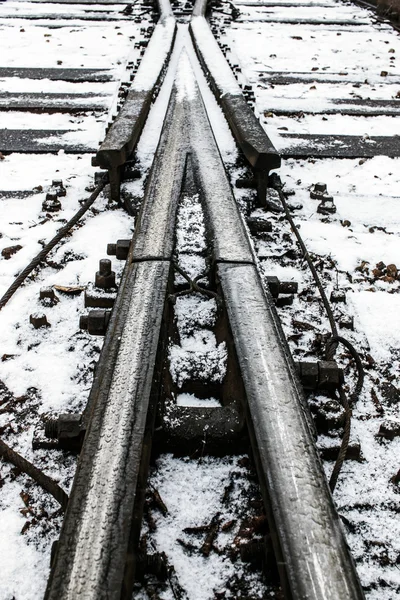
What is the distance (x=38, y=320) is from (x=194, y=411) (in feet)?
2.81

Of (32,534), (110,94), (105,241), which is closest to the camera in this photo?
(32,534)

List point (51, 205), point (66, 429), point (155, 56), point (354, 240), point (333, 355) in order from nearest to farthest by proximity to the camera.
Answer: point (66, 429) < point (333, 355) < point (354, 240) < point (51, 205) < point (155, 56)

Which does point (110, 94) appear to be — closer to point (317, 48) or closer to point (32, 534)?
point (317, 48)

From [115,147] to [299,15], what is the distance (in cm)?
661

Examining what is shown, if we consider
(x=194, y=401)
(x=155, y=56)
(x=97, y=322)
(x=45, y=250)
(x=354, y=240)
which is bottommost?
(x=194, y=401)

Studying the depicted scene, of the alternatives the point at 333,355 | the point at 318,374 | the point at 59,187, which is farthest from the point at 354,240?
the point at 59,187

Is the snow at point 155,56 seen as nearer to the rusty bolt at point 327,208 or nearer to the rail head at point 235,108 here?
the rail head at point 235,108

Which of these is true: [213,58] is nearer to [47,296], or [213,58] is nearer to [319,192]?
[319,192]

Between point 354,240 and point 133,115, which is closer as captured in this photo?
point 354,240

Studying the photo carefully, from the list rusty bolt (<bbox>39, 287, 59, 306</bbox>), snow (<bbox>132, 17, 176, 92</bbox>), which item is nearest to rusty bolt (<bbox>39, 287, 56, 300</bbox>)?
rusty bolt (<bbox>39, 287, 59, 306</bbox>)

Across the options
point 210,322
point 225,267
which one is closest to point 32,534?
point 210,322

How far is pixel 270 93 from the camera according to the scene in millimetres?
5527

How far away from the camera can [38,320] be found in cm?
230

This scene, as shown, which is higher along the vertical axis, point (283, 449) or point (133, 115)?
point (133, 115)
